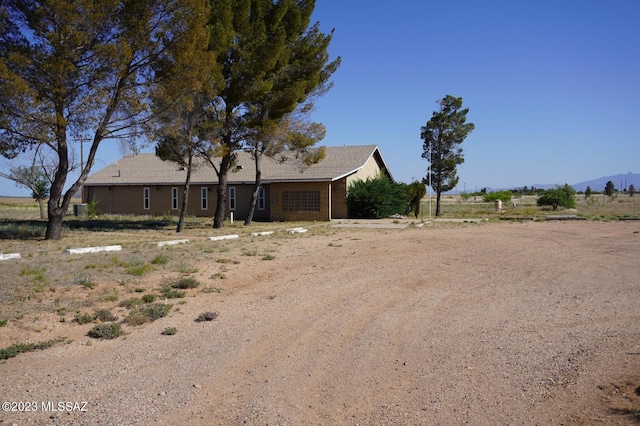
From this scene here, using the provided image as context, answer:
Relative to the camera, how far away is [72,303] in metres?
8.52

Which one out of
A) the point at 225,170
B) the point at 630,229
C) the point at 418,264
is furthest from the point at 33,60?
the point at 630,229

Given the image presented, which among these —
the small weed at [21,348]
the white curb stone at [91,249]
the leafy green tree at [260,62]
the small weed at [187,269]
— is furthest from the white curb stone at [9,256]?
the leafy green tree at [260,62]

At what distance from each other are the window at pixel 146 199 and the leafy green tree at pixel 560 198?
33.8 m

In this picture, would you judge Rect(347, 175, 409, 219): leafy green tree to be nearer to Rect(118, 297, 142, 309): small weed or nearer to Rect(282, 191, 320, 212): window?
Rect(282, 191, 320, 212): window

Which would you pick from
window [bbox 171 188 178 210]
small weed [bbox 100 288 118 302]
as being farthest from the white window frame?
small weed [bbox 100 288 118 302]

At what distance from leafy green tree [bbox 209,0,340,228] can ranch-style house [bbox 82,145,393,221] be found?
3.50 metres

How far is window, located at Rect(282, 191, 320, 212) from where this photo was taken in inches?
1278

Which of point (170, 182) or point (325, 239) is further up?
point (170, 182)

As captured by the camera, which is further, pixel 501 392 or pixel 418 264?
pixel 418 264

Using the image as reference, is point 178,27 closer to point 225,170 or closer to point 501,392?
point 225,170

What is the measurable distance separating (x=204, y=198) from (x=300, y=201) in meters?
7.35

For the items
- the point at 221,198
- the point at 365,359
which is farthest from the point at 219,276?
the point at 221,198

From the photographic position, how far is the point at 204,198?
36344 mm

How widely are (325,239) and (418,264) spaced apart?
6.85m
